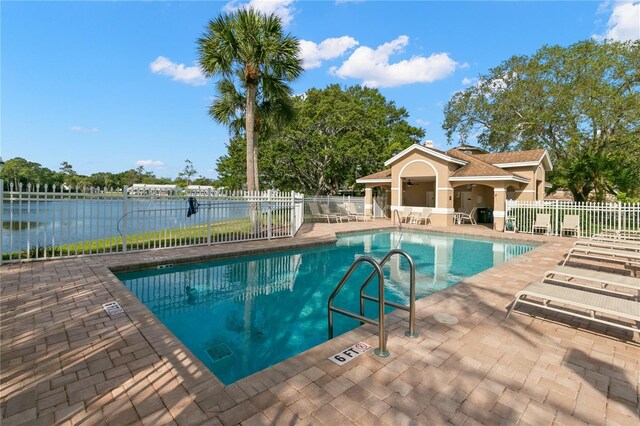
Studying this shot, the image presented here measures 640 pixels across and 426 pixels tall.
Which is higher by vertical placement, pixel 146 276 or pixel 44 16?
pixel 44 16

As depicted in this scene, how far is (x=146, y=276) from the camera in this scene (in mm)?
7711

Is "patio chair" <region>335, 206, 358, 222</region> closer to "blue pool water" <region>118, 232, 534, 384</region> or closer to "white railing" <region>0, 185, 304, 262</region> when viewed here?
"white railing" <region>0, 185, 304, 262</region>

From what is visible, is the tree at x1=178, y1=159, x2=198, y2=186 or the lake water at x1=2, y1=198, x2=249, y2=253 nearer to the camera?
the lake water at x1=2, y1=198, x2=249, y2=253

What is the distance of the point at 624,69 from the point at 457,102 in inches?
510

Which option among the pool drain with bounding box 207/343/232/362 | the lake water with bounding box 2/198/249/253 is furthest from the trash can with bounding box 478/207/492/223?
the pool drain with bounding box 207/343/232/362

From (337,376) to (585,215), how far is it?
16.6 m

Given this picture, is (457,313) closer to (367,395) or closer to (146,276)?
(367,395)

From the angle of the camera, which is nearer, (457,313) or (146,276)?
(457,313)

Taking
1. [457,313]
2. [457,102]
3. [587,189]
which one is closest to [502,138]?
[457,102]

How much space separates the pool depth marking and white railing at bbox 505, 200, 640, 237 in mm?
14747

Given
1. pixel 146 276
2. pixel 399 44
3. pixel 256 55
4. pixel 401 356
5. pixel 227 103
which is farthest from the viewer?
pixel 399 44

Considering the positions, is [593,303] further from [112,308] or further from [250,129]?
[250,129]

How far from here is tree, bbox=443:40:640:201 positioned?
20.8 metres

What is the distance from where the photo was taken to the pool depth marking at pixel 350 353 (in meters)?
3.28
